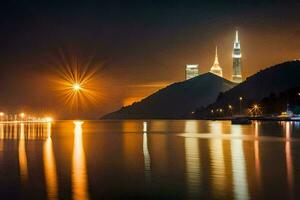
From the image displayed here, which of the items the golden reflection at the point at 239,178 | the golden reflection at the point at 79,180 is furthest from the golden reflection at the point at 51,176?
the golden reflection at the point at 239,178

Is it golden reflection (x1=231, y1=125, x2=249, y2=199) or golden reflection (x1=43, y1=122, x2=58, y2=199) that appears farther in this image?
golden reflection (x1=43, y1=122, x2=58, y2=199)

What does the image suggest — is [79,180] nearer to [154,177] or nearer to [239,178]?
[154,177]

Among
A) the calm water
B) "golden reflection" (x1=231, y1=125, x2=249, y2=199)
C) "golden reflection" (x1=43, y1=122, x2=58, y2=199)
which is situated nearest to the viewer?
"golden reflection" (x1=231, y1=125, x2=249, y2=199)

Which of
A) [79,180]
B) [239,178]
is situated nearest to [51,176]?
[79,180]

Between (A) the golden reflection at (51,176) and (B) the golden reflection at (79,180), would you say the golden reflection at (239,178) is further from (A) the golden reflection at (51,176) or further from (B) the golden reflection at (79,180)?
(A) the golden reflection at (51,176)

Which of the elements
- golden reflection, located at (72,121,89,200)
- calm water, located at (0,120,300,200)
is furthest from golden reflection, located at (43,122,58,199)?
golden reflection, located at (72,121,89,200)

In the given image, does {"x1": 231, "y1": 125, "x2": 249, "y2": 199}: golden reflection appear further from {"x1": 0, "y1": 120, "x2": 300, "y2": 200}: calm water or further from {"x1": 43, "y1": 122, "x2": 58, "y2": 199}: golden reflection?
{"x1": 43, "y1": 122, "x2": 58, "y2": 199}: golden reflection

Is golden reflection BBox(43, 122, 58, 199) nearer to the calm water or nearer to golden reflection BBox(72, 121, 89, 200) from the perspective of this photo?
the calm water

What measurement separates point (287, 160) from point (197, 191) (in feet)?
37.4

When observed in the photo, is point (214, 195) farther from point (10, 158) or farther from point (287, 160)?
point (10, 158)

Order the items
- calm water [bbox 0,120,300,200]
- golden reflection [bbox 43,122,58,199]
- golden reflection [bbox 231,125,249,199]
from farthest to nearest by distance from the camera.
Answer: golden reflection [bbox 43,122,58,199] < calm water [bbox 0,120,300,200] < golden reflection [bbox 231,125,249,199]

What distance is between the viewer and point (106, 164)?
26.8 m

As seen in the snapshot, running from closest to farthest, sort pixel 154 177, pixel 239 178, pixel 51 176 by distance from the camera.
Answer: pixel 239 178 < pixel 154 177 < pixel 51 176

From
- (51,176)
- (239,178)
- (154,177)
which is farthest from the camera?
(51,176)
